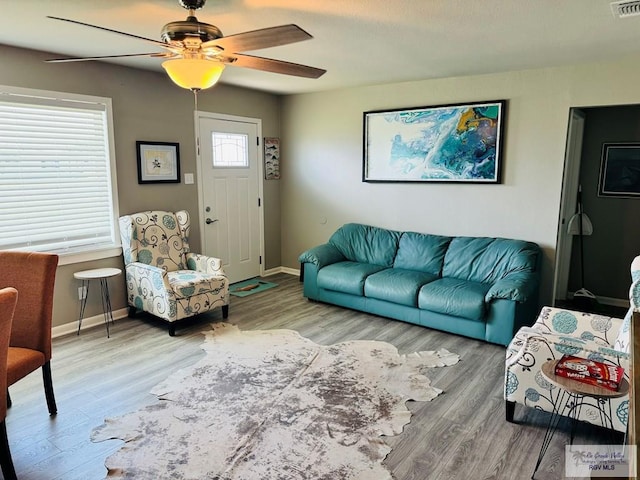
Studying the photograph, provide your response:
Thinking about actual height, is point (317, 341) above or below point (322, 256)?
below

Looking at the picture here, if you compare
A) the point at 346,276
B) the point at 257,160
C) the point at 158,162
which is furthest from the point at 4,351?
the point at 257,160

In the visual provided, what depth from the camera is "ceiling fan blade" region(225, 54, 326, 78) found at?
2.42 m

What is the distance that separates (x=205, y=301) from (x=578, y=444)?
3.12 m

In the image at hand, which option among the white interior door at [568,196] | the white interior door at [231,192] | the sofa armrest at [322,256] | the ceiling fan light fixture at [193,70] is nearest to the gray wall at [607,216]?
the white interior door at [568,196]

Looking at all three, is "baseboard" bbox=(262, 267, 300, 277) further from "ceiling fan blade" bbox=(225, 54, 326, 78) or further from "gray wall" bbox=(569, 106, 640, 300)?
"ceiling fan blade" bbox=(225, 54, 326, 78)

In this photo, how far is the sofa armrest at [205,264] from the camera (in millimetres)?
4344

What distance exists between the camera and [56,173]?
3.79 meters

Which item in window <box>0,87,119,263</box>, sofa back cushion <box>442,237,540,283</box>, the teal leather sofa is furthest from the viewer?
sofa back cushion <box>442,237,540,283</box>

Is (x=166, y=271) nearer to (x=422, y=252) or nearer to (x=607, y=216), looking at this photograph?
(x=422, y=252)

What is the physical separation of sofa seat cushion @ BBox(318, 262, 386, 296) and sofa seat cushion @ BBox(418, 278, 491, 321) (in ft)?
2.20

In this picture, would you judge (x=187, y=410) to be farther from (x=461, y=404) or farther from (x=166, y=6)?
(x=166, y=6)

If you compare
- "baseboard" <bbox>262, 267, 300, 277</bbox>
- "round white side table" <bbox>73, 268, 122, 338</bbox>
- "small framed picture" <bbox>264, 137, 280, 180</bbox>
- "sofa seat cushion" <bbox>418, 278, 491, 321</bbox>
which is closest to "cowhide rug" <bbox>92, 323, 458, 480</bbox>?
"sofa seat cushion" <bbox>418, 278, 491, 321</bbox>

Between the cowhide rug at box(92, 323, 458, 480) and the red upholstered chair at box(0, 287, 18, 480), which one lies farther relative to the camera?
the cowhide rug at box(92, 323, 458, 480)

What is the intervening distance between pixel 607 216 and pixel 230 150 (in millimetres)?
4482
